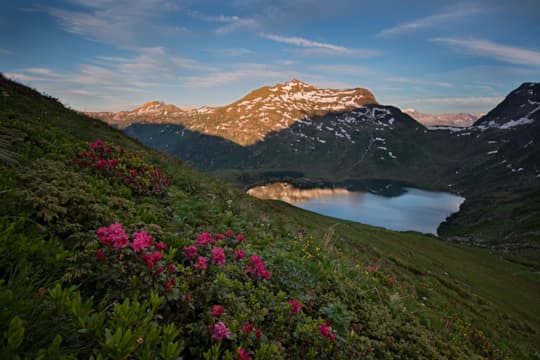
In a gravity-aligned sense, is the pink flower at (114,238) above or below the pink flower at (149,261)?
above

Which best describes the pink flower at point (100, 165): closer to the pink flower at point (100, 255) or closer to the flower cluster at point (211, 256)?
the flower cluster at point (211, 256)

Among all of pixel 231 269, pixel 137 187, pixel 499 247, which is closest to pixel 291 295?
pixel 231 269

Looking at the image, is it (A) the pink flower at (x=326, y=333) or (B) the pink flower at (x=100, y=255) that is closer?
(B) the pink flower at (x=100, y=255)

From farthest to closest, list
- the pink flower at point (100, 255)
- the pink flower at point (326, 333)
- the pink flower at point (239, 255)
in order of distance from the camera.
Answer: the pink flower at point (239, 255) < the pink flower at point (326, 333) < the pink flower at point (100, 255)

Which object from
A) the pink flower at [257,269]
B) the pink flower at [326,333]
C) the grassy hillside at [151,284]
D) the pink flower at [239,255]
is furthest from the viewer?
the pink flower at [239,255]

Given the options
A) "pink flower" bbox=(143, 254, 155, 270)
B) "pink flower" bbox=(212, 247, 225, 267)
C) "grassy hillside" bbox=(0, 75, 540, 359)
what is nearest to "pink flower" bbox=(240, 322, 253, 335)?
"grassy hillside" bbox=(0, 75, 540, 359)

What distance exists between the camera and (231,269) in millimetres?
5730

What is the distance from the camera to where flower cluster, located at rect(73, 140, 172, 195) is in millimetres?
9102

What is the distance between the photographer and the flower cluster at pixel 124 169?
910 centimetres

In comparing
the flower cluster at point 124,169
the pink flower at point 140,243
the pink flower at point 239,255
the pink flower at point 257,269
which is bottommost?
the pink flower at point 257,269

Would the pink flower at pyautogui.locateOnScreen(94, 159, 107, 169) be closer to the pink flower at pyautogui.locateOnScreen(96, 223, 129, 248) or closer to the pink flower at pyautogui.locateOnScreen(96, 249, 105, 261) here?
the pink flower at pyautogui.locateOnScreen(96, 223, 129, 248)

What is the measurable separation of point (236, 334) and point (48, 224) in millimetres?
3761

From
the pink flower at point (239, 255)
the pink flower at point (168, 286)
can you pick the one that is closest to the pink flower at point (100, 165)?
the pink flower at point (239, 255)

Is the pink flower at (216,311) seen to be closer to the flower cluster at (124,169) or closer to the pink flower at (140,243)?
the pink flower at (140,243)
